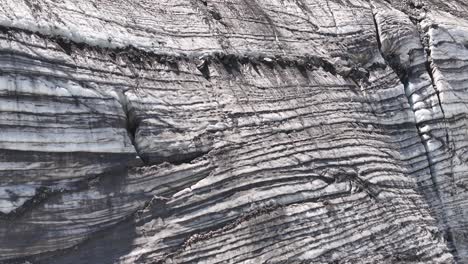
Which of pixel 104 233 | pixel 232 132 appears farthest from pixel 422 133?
pixel 104 233

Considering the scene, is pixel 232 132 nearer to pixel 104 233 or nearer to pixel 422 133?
pixel 104 233

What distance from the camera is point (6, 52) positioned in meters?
4.28

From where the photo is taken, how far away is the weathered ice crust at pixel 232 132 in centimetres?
429

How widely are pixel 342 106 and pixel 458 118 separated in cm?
133

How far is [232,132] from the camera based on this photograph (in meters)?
5.16

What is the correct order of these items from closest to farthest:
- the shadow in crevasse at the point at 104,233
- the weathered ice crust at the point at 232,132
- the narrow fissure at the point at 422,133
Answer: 1. the shadow in crevasse at the point at 104,233
2. the weathered ice crust at the point at 232,132
3. the narrow fissure at the point at 422,133

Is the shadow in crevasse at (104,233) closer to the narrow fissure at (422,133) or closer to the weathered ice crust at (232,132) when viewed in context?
the weathered ice crust at (232,132)

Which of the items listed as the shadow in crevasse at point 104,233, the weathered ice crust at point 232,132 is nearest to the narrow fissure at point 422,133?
the weathered ice crust at point 232,132

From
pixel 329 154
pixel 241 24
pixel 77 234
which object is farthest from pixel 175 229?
pixel 241 24

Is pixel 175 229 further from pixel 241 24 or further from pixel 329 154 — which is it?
pixel 241 24

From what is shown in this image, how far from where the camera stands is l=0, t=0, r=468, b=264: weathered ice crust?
14.1ft

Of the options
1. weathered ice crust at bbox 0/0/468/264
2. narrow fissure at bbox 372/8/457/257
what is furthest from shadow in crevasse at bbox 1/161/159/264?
narrow fissure at bbox 372/8/457/257

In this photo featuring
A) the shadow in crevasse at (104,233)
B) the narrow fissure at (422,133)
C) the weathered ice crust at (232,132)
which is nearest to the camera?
the shadow in crevasse at (104,233)

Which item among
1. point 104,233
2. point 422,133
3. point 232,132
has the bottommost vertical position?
point 104,233
